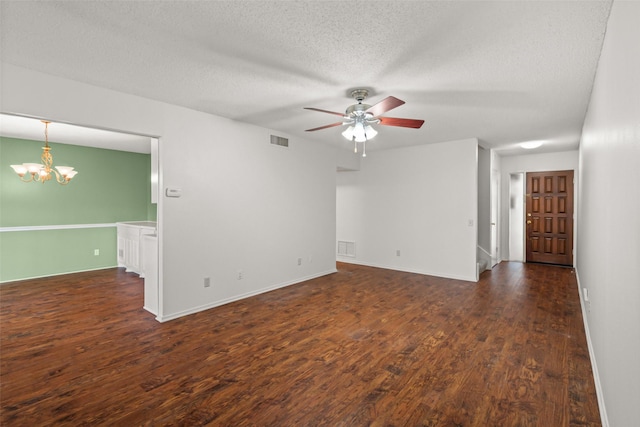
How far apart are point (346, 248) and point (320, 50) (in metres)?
5.37

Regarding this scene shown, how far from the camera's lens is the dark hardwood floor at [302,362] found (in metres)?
2.05

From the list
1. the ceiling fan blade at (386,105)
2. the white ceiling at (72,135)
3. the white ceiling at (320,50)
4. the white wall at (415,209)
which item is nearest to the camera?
the white ceiling at (320,50)

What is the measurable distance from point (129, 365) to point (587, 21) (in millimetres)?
4219

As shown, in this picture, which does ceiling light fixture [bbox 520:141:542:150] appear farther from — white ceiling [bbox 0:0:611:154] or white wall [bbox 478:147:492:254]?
white ceiling [bbox 0:0:611:154]

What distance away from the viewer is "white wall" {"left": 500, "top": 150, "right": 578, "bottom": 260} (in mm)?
6789

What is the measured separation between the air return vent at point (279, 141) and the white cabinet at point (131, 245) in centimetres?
262

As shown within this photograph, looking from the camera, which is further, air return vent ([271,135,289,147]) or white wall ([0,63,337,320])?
air return vent ([271,135,289,147])

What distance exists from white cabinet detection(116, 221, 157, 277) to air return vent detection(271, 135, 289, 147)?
2618mm

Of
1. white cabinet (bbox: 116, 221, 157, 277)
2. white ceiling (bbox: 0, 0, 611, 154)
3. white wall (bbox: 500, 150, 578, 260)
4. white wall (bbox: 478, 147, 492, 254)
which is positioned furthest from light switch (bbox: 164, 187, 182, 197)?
white wall (bbox: 500, 150, 578, 260)

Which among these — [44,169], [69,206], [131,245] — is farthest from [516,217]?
[69,206]

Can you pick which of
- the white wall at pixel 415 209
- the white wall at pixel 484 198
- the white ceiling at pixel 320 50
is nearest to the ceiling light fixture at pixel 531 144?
the white wall at pixel 484 198

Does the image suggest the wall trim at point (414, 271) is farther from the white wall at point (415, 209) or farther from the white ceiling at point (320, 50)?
the white ceiling at point (320, 50)

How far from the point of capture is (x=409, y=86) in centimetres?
303

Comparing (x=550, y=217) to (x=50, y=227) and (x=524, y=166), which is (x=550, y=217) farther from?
(x=50, y=227)
